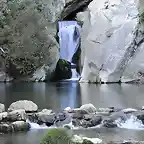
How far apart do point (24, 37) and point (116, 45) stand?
274 inches

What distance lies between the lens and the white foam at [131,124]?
14.1 meters

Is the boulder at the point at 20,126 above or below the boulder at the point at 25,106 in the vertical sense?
below

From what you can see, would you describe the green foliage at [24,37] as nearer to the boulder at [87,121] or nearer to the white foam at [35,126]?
the white foam at [35,126]

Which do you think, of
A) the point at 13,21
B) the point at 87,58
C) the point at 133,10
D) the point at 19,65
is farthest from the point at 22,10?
the point at 133,10

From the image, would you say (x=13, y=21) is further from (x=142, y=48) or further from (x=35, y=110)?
(x=35, y=110)

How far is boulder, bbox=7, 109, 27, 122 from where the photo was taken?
14447 millimetres

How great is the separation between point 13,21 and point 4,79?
4.73m

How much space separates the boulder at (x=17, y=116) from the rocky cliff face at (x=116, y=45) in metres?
16.6

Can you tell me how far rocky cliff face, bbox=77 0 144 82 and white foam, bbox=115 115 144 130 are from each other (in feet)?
52.0

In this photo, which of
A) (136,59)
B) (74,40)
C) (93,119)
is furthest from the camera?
(74,40)

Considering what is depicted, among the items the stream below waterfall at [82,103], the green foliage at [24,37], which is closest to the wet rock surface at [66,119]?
the stream below waterfall at [82,103]

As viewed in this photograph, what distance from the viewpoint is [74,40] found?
34.4 metres

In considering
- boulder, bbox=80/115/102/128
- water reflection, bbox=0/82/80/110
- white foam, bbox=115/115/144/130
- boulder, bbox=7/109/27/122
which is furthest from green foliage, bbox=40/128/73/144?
water reflection, bbox=0/82/80/110

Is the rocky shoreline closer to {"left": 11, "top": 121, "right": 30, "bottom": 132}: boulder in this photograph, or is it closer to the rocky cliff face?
{"left": 11, "top": 121, "right": 30, "bottom": 132}: boulder
